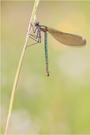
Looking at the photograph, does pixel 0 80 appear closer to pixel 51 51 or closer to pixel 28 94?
pixel 28 94

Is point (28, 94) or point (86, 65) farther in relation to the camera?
point (86, 65)

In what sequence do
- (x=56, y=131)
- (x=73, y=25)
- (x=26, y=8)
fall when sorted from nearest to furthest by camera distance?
(x=56, y=131) < (x=73, y=25) < (x=26, y=8)

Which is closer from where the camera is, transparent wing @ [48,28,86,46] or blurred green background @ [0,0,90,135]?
transparent wing @ [48,28,86,46]

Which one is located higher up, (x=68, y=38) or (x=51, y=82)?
(x=68, y=38)

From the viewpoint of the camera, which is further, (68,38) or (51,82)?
(51,82)

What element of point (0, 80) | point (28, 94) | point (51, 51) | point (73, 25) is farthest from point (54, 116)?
point (73, 25)

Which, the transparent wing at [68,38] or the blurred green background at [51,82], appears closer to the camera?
the transparent wing at [68,38]

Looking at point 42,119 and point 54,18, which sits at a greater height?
point 54,18

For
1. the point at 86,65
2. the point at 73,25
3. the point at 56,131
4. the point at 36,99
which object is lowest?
the point at 56,131
